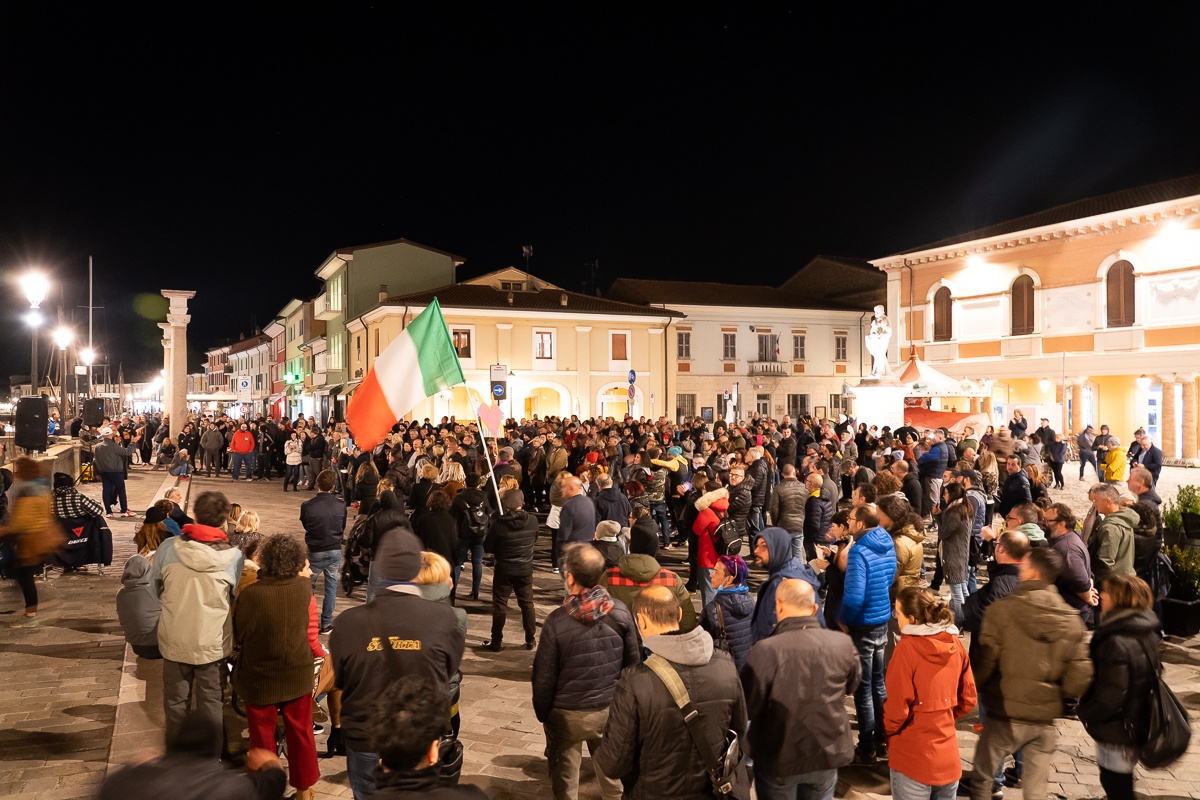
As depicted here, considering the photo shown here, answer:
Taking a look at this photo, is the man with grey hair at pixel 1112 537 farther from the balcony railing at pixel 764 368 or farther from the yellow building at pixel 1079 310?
the balcony railing at pixel 764 368

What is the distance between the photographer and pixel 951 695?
13.1ft

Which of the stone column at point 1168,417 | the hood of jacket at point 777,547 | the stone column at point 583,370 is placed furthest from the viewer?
the stone column at point 583,370

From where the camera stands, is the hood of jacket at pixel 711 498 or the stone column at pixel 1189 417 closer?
the hood of jacket at pixel 711 498

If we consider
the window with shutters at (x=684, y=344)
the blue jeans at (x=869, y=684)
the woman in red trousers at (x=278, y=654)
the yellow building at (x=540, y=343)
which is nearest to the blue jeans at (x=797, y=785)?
the blue jeans at (x=869, y=684)

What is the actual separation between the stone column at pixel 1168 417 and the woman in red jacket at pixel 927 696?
27128 millimetres

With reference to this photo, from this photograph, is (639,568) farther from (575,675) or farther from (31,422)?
(31,422)

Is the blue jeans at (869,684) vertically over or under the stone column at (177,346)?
under

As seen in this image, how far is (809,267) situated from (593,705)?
5056cm

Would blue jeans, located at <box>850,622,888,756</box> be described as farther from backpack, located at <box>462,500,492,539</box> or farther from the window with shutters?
the window with shutters

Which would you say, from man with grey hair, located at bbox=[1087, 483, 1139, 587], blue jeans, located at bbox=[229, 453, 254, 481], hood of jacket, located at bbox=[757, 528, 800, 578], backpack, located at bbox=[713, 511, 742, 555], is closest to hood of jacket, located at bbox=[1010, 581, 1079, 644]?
hood of jacket, located at bbox=[757, 528, 800, 578]

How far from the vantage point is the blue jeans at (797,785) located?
3.83 metres

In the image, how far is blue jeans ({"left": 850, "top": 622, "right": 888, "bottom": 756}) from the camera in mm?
5422

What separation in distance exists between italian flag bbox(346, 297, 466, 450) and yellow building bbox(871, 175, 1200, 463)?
25.0 meters

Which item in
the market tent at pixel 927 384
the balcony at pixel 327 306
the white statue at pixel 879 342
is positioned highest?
the balcony at pixel 327 306
